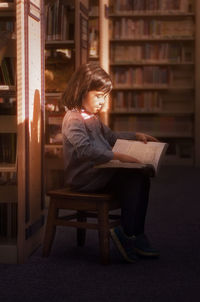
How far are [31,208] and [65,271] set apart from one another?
1.18 feet

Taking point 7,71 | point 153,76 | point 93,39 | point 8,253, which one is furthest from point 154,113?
point 8,253


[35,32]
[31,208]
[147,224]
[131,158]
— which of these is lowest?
[147,224]

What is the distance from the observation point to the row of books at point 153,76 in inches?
249

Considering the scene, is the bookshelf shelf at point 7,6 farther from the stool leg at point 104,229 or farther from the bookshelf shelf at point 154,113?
the bookshelf shelf at point 154,113

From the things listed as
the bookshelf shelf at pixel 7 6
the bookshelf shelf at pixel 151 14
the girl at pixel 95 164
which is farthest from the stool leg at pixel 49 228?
the bookshelf shelf at pixel 151 14

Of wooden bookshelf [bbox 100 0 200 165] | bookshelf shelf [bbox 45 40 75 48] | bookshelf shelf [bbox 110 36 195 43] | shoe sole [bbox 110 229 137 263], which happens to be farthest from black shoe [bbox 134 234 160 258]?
bookshelf shelf [bbox 110 36 195 43]

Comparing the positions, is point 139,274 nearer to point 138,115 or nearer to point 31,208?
point 31,208

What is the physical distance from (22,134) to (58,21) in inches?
69.2

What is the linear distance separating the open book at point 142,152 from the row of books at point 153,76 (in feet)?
14.3

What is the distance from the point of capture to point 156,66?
6355mm

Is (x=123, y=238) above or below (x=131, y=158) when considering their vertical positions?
below

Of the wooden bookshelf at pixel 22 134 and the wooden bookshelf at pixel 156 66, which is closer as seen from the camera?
the wooden bookshelf at pixel 22 134

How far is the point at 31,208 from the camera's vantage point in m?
2.16

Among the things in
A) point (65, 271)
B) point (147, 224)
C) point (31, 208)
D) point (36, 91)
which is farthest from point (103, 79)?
point (147, 224)
